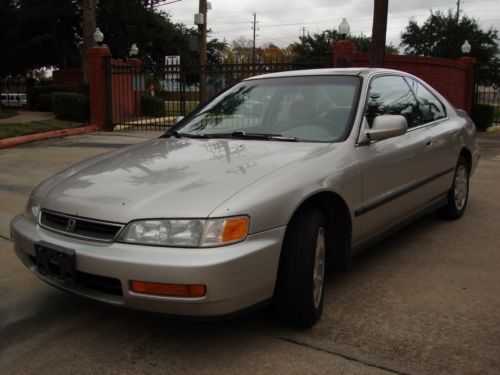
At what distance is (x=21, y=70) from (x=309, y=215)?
100 ft

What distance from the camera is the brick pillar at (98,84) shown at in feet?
50.0

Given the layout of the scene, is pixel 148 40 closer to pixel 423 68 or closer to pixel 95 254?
pixel 423 68

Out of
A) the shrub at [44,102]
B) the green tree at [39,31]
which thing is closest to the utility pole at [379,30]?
the shrub at [44,102]

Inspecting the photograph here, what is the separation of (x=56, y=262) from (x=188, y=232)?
0.77 meters

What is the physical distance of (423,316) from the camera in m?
3.23

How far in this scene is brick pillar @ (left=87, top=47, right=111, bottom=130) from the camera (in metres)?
15.2

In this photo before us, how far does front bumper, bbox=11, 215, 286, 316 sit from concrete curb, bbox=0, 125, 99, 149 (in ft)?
31.4

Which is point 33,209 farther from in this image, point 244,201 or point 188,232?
point 244,201

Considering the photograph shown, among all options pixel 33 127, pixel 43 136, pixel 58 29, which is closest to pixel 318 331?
pixel 43 136

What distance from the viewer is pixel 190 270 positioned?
2.47m

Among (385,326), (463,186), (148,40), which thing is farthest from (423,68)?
(148,40)

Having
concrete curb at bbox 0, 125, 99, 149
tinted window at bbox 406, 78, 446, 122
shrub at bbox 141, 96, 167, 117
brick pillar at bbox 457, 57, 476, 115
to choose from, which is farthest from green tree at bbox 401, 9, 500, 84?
tinted window at bbox 406, 78, 446, 122

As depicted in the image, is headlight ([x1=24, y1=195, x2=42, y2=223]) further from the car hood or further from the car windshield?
the car windshield

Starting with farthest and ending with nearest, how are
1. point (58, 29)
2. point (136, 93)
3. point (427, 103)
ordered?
point (58, 29) → point (136, 93) → point (427, 103)
